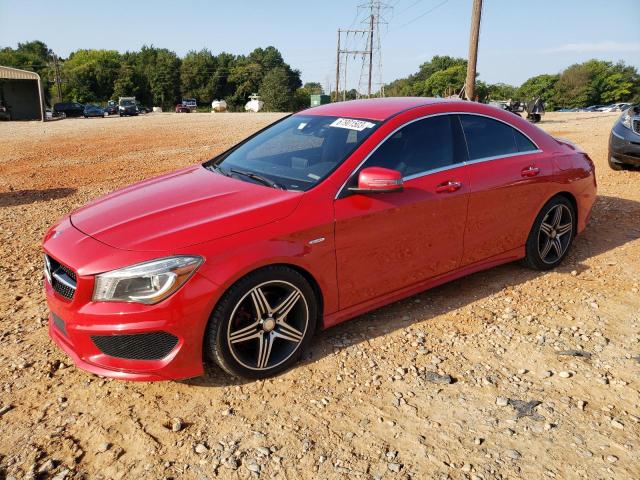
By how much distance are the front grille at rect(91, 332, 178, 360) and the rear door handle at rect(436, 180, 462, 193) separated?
2156mm

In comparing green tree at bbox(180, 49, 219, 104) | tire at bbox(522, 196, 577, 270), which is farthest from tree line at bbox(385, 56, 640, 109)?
tire at bbox(522, 196, 577, 270)

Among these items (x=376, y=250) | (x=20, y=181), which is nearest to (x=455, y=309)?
(x=376, y=250)

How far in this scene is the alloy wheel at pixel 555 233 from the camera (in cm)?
474

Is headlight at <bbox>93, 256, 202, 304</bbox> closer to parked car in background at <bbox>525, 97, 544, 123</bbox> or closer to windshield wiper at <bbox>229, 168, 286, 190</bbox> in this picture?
windshield wiper at <bbox>229, 168, 286, 190</bbox>

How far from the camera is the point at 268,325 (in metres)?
3.10

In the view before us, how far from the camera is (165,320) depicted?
8.95ft

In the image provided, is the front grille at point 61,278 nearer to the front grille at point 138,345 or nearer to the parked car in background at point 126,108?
the front grille at point 138,345

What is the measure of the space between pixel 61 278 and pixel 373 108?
2.52 meters

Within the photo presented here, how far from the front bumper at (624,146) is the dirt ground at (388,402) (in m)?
5.22

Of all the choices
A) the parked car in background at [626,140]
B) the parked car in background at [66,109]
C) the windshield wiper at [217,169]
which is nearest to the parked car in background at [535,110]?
the parked car in background at [626,140]

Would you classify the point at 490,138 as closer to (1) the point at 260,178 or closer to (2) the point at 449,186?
(2) the point at 449,186

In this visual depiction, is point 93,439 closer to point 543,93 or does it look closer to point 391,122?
point 391,122

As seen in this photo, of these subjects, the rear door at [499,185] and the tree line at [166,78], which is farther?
the tree line at [166,78]

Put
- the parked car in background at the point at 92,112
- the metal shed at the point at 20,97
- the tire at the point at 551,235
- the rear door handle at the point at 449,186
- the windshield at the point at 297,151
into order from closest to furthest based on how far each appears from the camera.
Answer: the windshield at the point at 297,151 → the rear door handle at the point at 449,186 → the tire at the point at 551,235 → the metal shed at the point at 20,97 → the parked car in background at the point at 92,112
